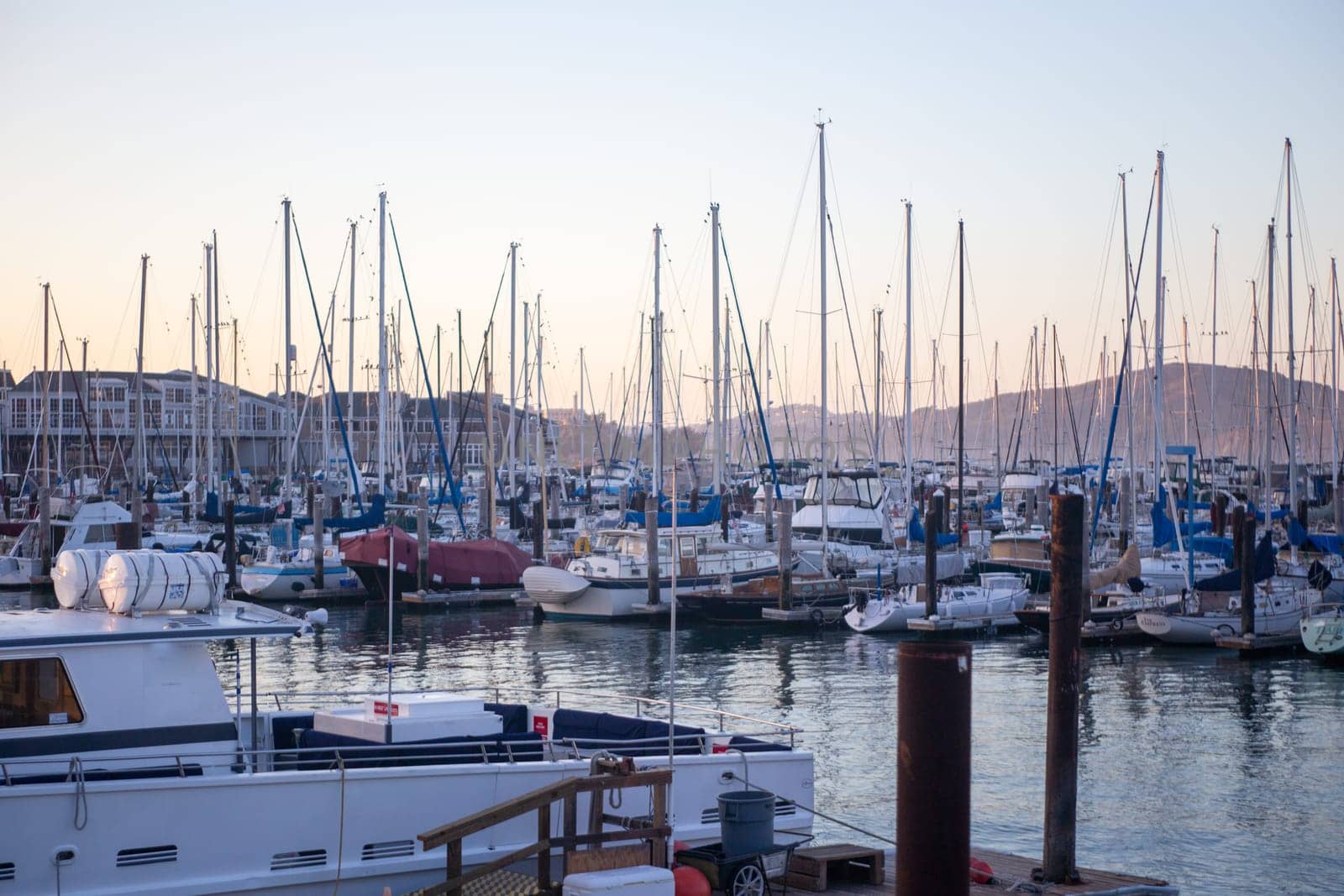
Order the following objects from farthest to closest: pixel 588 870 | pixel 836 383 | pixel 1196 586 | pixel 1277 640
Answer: pixel 836 383 → pixel 1196 586 → pixel 1277 640 → pixel 588 870

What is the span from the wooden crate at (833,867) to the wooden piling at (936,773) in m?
2.97

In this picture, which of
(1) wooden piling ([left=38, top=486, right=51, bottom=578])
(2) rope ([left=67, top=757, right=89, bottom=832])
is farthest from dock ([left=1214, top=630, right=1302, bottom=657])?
(1) wooden piling ([left=38, top=486, right=51, bottom=578])

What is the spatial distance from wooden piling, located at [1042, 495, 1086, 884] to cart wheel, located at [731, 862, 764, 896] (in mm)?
3051

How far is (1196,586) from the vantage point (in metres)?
41.6

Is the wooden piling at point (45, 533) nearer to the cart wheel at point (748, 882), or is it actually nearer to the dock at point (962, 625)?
the dock at point (962, 625)

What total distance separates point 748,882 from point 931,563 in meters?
30.1

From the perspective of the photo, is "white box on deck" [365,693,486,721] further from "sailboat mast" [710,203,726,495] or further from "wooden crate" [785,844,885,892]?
"sailboat mast" [710,203,726,495]

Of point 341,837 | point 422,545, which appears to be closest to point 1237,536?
point 422,545

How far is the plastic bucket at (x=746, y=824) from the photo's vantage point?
43.3ft

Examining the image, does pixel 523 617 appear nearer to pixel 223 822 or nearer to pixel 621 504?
pixel 621 504

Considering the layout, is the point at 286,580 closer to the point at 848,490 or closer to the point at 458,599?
the point at 458,599

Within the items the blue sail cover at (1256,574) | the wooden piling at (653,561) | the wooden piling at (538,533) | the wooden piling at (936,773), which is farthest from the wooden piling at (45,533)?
the wooden piling at (936,773)

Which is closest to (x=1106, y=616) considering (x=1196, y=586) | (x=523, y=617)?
(x=1196, y=586)

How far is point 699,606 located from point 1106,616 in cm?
1289
